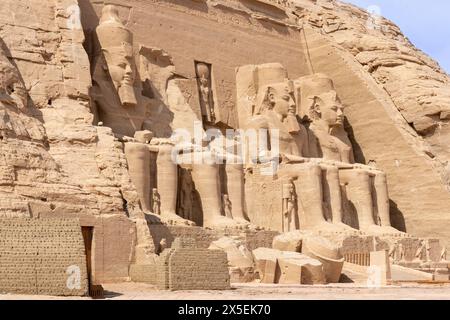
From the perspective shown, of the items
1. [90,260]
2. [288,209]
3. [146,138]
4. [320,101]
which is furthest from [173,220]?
[320,101]

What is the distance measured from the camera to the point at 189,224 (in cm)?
1717

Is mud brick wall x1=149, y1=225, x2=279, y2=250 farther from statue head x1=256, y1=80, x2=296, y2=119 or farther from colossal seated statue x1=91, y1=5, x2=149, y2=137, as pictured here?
statue head x1=256, y1=80, x2=296, y2=119

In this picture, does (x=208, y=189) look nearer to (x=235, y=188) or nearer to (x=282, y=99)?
(x=235, y=188)

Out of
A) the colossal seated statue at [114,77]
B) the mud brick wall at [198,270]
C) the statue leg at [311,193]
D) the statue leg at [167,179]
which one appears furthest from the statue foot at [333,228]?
the mud brick wall at [198,270]

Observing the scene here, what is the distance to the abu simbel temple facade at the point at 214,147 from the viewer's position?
13211mm

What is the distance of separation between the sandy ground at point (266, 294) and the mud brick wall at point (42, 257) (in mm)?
377

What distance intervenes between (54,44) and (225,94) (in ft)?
22.0

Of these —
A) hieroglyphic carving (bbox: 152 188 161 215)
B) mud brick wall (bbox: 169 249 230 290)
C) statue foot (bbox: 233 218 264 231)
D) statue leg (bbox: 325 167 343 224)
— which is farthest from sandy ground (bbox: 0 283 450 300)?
statue leg (bbox: 325 167 343 224)

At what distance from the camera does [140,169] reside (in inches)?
685

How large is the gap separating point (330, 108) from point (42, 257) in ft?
42.7

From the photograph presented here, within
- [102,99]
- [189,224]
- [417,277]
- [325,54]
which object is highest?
[325,54]

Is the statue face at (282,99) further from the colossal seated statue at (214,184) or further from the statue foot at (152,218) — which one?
the statue foot at (152,218)
